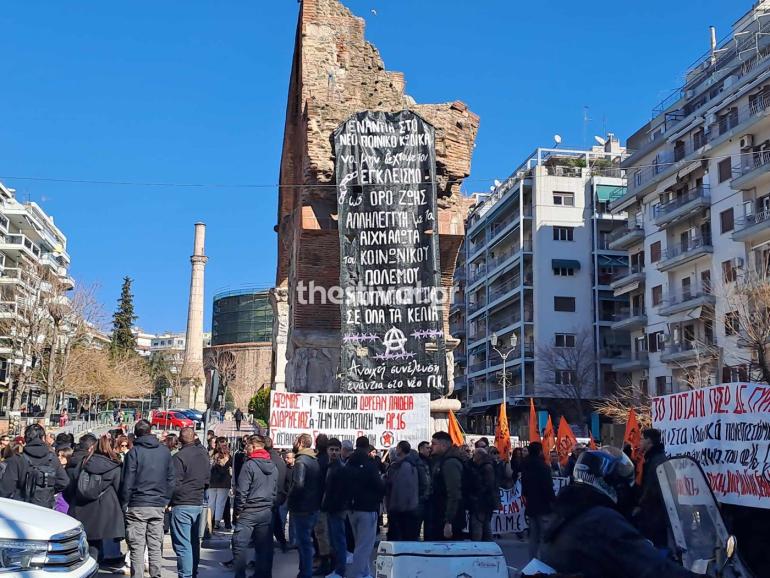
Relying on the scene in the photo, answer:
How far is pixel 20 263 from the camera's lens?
237 ft

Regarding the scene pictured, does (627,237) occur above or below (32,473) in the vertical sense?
above

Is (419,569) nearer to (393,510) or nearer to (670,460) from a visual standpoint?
(670,460)

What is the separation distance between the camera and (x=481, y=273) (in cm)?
7038

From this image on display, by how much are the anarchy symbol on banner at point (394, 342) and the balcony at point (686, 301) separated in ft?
101

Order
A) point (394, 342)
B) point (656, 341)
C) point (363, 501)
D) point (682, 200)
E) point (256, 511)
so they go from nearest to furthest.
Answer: point (256, 511) < point (363, 501) < point (394, 342) < point (682, 200) < point (656, 341)

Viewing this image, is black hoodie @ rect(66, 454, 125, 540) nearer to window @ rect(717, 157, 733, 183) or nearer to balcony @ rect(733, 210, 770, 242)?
balcony @ rect(733, 210, 770, 242)

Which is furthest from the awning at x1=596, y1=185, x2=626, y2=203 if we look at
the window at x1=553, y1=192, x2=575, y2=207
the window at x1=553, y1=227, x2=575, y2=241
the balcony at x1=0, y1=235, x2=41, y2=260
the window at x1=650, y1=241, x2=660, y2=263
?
the balcony at x1=0, y1=235, x2=41, y2=260

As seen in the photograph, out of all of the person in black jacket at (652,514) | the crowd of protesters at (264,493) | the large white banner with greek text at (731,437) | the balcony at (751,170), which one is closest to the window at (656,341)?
the balcony at (751,170)

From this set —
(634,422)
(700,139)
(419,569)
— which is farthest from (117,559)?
(700,139)


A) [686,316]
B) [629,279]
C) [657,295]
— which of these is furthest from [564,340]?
[686,316]

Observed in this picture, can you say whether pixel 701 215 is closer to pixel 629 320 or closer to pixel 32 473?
pixel 629 320

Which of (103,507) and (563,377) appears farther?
(563,377)

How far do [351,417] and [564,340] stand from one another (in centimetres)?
4489

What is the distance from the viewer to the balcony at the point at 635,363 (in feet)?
166
